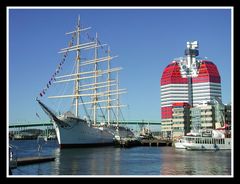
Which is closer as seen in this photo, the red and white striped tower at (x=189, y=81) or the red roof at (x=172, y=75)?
the red and white striped tower at (x=189, y=81)

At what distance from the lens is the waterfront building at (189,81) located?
546ft

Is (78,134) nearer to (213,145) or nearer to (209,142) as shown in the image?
(209,142)

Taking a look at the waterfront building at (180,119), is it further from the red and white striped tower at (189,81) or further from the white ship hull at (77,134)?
the red and white striped tower at (189,81)

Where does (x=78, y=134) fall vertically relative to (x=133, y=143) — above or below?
above

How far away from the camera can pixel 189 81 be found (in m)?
171

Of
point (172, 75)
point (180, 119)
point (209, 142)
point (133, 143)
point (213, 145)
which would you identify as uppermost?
point (172, 75)

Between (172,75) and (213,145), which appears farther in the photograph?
(172,75)

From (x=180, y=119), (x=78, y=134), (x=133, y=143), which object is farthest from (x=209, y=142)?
(x=180, y=119)

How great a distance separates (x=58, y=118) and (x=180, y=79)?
353ft

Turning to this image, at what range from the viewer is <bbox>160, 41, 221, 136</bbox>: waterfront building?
6550 inches

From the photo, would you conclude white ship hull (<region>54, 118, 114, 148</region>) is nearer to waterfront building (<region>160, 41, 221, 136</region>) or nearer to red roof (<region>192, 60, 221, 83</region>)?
waterfront building (<region>160, 41, 221, 136</region>)

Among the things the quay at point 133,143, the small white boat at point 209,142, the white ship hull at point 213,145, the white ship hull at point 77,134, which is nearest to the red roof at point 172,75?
the quay at point 133,143

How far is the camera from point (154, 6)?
13.4m

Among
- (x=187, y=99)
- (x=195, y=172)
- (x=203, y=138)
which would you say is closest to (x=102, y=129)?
(x=203, y=138)
